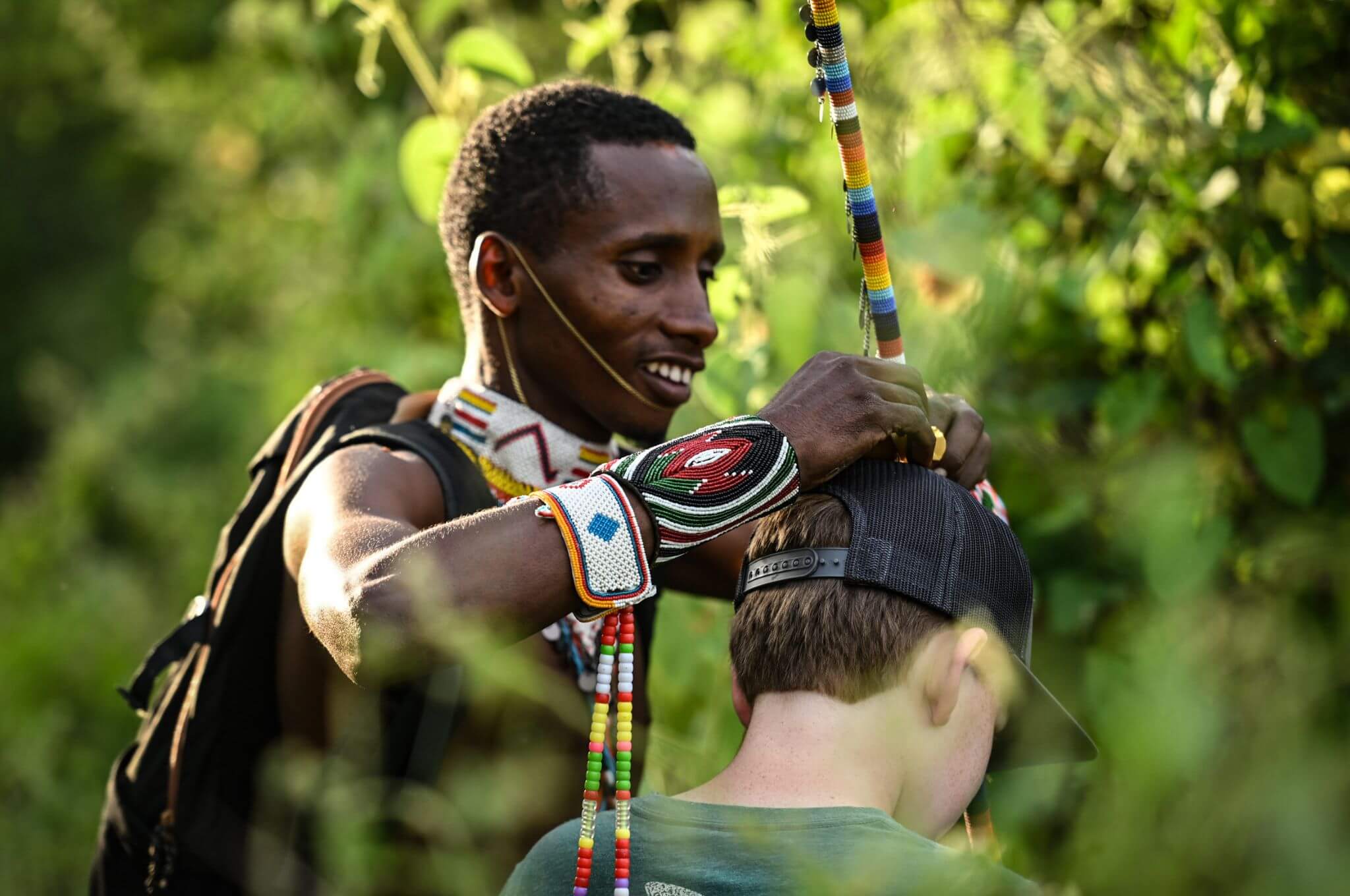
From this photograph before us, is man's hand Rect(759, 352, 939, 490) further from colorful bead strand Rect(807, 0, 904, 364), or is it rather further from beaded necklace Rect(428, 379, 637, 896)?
beaded necklace Rect(428, 379, 637, 896)

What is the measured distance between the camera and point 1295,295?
3.15m

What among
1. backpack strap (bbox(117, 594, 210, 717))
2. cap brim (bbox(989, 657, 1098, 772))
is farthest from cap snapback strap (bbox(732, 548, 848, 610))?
backpack strap (bbox(117, 594, 210, 717))

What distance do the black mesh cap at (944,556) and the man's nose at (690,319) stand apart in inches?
22.7

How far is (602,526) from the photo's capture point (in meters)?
1.77

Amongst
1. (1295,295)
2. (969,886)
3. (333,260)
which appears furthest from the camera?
(333,260)

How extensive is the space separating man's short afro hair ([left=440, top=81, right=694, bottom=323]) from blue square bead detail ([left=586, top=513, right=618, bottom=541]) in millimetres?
796

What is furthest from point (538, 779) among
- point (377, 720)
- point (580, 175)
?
point (580, 175)

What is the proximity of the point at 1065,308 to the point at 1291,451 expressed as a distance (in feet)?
2.33

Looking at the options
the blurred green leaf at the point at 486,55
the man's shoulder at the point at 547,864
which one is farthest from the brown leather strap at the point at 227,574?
the blurred green leaf at the point at 486,55

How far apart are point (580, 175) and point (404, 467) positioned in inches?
23.1

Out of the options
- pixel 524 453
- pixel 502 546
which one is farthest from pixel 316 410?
pixel 502 546

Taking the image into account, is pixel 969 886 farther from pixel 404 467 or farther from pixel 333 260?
pixel 333 260

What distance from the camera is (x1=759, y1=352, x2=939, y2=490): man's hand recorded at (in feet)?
5.98

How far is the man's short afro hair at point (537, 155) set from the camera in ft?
8.05
